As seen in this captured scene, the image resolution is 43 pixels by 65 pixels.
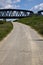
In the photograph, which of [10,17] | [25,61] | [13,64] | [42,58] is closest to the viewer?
[13,64]

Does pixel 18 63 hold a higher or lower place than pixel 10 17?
higher

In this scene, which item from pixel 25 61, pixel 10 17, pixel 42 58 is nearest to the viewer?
pixel 25 61

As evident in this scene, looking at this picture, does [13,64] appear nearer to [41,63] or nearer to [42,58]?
[41,63]

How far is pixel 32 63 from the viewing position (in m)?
10.7

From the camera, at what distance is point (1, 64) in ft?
34.2

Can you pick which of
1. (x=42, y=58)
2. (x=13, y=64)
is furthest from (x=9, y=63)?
(x=42, y=58)

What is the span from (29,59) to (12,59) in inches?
34.8

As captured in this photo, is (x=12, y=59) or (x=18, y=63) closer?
(x=18, y=63)

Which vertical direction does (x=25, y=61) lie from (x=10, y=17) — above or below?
above

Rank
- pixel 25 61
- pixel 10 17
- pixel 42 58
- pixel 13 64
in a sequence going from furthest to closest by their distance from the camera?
pixel 10 17, pixel 42 58, pixel 25 61, pixel 13 64

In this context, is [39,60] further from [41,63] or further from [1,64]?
[1,64]

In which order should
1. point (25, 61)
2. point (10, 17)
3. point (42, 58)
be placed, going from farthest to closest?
point (10, 17) → point (42, 58) → point (25, 61)

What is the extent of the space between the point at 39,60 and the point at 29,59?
0.62 m

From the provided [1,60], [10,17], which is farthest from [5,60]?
[10,17]
